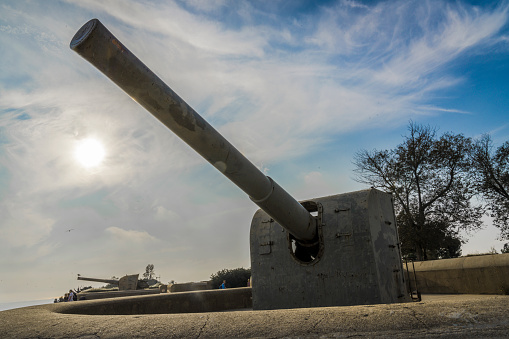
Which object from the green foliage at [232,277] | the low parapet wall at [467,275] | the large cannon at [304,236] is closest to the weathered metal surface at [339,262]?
the large cannon at [304,236]

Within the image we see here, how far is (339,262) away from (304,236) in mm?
668

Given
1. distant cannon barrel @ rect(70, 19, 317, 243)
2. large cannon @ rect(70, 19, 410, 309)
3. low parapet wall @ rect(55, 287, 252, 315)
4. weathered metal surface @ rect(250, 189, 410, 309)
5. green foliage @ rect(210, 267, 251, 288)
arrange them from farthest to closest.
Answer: green foliage @ rect(210, 267, 251, 288) < weathered metal surface @ rect(250, 189, 410, 309) < low parapet wall @ rect(55, 287, 252, 315) < large cannon @ rect(70, 19, 410, 309) < distant cannon barrel @ rect(70, 19, 317, 243)

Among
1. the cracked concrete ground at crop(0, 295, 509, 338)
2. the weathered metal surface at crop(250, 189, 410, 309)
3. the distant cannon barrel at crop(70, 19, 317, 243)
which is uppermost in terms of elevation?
the distant cannon barrel at crop(70, 19, 317, 243)

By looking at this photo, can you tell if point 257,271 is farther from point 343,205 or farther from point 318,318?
point 318,318

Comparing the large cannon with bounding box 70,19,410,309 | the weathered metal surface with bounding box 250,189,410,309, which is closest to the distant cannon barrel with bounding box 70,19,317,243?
the large cannon with bounding box 70,19,410,309

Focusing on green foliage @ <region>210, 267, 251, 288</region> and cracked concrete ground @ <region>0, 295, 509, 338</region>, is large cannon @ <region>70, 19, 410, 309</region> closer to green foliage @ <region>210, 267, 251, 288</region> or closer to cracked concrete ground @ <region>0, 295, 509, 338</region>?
cracked concrete ground @ <region>0, 295, 509, 338</region>

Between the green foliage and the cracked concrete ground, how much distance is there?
19.7 metres

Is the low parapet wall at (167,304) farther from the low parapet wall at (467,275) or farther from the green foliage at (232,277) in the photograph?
the green foliage at (232,277)

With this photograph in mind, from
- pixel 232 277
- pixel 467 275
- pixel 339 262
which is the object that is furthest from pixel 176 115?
pixel 232 277

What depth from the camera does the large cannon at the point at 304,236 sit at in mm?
4219

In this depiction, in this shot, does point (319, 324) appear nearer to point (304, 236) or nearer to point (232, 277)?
point (304, 236)

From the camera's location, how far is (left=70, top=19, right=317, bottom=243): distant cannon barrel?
134 inches

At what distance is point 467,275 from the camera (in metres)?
9.84

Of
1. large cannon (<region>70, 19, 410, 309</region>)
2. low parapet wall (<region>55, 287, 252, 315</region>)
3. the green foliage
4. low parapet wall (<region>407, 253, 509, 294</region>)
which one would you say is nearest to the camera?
large cannon (<region>70, 19, 410, 309</region>)
